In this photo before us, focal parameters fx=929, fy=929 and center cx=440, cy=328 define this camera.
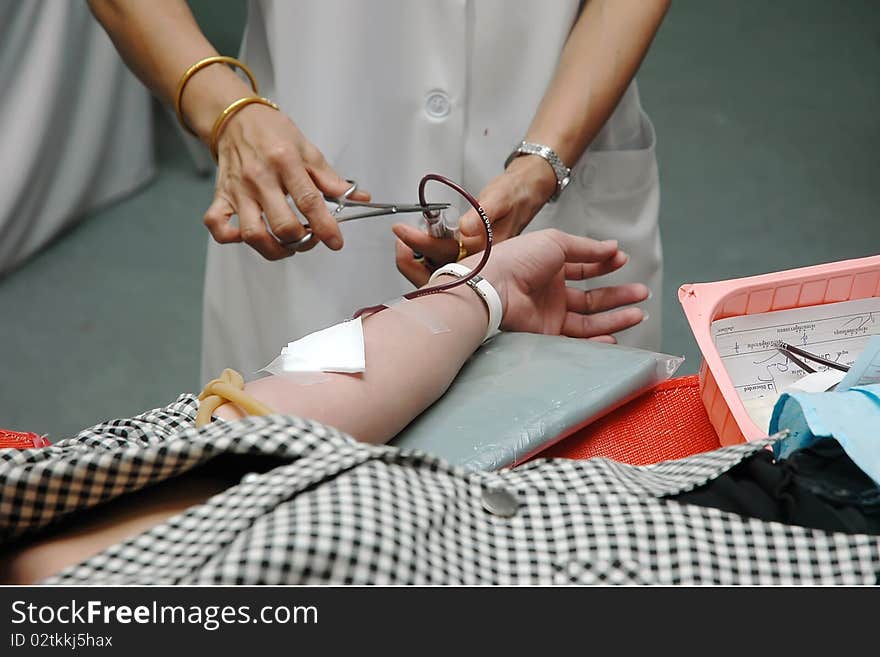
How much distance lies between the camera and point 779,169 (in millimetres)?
1839

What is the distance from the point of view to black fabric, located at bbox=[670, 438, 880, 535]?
1.66ft

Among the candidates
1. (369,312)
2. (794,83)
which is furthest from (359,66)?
(794,83)

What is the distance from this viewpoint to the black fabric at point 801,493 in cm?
51

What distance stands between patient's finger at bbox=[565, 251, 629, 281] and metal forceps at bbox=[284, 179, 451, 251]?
0.42ft

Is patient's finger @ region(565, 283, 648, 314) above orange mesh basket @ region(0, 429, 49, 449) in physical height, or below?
above

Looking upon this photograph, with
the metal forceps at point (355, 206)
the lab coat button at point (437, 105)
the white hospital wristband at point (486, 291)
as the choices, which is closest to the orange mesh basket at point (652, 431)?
the white hospital wristband at point (486, 291)

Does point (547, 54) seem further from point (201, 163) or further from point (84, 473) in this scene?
point (201, 163)

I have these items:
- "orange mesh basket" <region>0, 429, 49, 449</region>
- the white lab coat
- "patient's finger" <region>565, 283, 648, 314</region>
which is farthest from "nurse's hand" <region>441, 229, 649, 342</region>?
"orange mesh basket" <region>0, 429, 49, 449</region>

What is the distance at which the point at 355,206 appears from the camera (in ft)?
2.66

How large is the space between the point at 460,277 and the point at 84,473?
0.37 metres

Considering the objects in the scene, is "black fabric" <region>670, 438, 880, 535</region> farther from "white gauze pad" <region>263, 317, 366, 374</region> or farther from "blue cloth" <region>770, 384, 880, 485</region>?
"white gauze pad" <region>263, 317, 366, 374</region>

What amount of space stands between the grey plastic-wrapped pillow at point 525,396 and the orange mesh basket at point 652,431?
0.01m

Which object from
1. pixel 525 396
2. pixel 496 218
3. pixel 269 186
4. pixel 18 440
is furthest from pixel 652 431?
pixel 18 440

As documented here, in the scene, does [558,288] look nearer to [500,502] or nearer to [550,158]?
[550,158]
